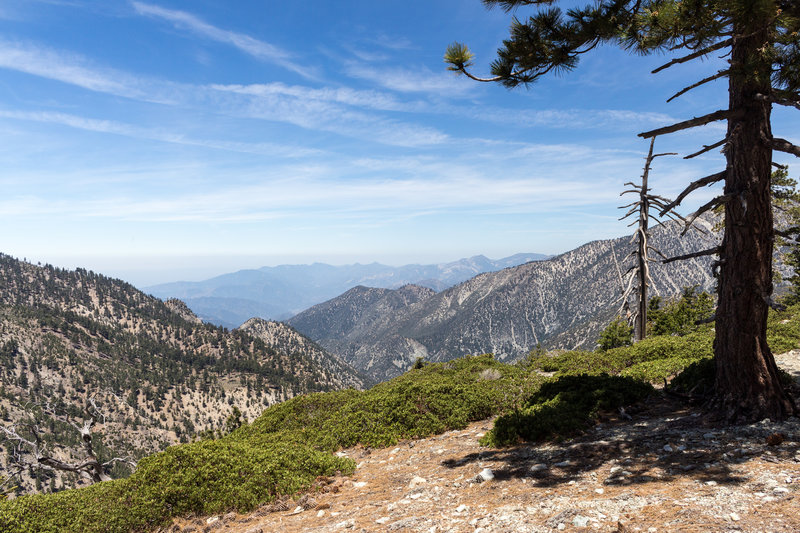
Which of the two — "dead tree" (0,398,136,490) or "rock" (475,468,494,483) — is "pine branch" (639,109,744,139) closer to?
"rock" (475,468,494,483)

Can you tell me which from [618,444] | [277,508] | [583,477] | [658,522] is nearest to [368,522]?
[277,508]

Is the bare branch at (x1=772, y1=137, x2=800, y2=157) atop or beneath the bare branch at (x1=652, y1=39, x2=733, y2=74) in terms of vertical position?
beneath

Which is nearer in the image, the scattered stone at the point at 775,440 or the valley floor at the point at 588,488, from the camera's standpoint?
the valley floor at the point at 588,488

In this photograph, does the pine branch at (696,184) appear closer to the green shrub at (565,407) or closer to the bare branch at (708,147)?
the bare branch at (708,147)

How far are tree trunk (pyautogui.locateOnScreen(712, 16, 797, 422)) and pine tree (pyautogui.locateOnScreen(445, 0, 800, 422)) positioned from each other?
0.06 ft

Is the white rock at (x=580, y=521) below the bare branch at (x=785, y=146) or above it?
below

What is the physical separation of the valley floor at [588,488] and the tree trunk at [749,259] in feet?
2.35

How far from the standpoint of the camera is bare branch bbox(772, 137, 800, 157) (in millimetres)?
7301

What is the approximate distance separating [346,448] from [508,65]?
11.0 metres

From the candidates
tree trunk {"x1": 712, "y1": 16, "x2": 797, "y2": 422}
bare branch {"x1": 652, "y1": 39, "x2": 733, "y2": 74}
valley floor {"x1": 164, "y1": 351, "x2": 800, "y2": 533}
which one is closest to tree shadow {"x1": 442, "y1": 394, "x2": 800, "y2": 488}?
valley floor {"x1": 164, "y1": 351, "x2": 800, "y2": 533}

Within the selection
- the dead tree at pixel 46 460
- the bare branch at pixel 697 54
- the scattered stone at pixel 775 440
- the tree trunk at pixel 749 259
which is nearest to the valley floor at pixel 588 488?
the scattered stone at pixel 775 440

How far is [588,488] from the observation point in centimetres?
585

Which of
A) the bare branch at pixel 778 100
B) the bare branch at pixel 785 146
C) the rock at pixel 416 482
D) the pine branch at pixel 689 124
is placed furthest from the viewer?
Result: the pine branch at pixel 689 124

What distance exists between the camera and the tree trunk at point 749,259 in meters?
7.58
